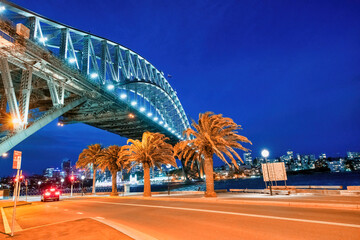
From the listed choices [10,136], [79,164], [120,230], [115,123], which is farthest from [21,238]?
[115,123]

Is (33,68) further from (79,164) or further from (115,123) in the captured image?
(115,123)

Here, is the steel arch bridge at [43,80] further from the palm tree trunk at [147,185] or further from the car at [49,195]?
the palm tree trunk at [147,185]

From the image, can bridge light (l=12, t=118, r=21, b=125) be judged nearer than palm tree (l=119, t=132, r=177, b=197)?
Yes

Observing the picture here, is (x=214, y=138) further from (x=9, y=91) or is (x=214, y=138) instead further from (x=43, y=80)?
(x=43, y=80)

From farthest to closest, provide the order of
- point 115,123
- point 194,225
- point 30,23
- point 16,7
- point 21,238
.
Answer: point 115,123 < point 30,23 < point 16,7 < point 194,225 < point 21,238

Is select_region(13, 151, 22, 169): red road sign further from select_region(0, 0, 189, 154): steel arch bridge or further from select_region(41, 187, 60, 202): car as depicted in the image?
select_region(41, 187, 60, 202): car

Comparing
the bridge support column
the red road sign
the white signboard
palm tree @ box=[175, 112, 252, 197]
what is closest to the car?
the bridge support column

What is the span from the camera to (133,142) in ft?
90.3

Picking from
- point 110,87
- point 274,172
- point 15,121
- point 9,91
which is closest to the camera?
point 9,91

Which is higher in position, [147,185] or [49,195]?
[147,185]

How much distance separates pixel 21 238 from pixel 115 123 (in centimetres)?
5251

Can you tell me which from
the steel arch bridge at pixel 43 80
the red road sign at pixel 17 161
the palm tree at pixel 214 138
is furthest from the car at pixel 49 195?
the red road sign at pixel 17 161

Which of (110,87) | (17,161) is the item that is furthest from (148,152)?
(17,161)

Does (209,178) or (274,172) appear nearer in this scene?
(209,178)
